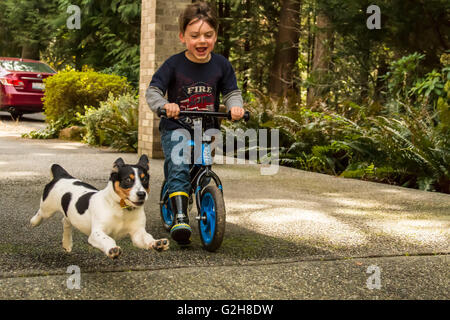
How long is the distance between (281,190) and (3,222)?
3591mm

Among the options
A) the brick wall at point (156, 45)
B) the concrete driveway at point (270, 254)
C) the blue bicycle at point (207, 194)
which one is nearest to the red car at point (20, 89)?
the brick wall at point (156, 45)

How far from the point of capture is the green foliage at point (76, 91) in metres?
14.5

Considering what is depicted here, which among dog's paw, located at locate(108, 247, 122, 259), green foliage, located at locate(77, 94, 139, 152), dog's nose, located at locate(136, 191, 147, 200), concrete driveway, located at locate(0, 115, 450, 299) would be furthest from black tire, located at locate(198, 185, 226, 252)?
green foliage, located at locate(77, 94, 139, 152)

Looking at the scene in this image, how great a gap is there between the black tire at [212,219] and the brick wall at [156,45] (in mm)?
5879

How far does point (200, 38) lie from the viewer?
Result: 4.44m

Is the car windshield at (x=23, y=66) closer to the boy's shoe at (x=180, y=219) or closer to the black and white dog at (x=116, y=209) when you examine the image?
the boy's shoe at (x=180, y=219)

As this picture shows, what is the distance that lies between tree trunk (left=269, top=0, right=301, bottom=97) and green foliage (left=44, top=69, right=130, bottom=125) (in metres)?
4.76

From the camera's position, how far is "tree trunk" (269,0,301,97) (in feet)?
56.0

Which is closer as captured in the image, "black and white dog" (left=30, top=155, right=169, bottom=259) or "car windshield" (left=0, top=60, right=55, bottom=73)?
"black and white dog" (left=30, top=155, right=169, bottom=259)

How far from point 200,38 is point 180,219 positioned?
1.36 metres

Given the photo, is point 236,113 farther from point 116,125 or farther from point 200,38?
point 116,125

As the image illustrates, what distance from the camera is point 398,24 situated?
10852 mm

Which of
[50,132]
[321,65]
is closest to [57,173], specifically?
[50,132]

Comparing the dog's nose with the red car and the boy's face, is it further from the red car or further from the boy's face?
the red car
